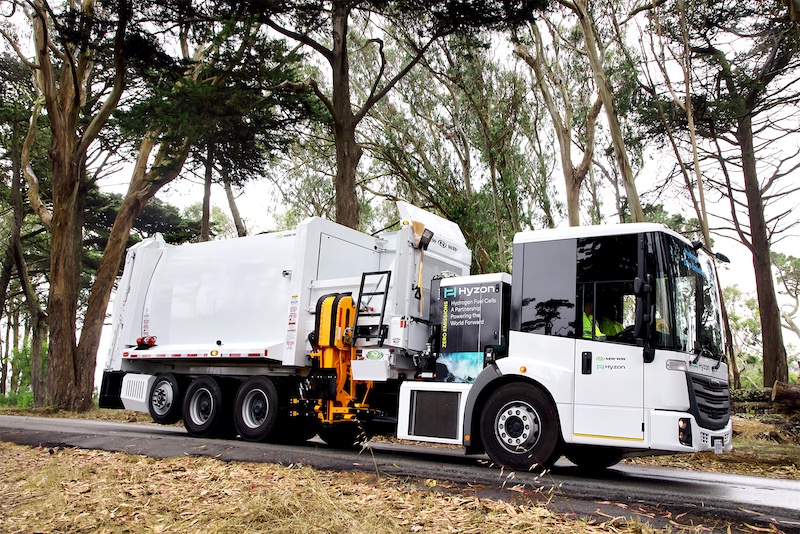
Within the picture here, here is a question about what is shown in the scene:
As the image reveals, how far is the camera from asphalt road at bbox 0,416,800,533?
5578 millimetres

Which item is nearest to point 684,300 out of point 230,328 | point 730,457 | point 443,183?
point 730,457

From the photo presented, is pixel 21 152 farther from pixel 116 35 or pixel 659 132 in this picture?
pixel 659 132

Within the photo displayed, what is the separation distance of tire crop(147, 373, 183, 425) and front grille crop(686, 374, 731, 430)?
823 cm

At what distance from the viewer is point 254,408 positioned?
10.7m

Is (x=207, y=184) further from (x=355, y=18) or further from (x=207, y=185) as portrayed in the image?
(x=355, y=18)

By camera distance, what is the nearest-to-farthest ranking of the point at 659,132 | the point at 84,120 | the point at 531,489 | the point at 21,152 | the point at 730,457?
1. the point at 531,489
2. the point at 730,457
3. the point at 659,132
4. the point at 84,120
5. the point at 21,152

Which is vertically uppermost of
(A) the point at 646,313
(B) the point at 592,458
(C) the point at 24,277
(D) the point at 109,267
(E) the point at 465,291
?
(C) the point at 24,277

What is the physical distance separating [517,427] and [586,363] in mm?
1083

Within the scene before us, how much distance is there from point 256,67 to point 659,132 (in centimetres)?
1073

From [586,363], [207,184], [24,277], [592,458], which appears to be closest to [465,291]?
[586,363]

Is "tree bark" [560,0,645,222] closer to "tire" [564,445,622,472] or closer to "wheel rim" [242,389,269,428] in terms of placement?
"tire" [564,445,622,472]

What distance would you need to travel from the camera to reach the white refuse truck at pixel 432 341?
7.24 m

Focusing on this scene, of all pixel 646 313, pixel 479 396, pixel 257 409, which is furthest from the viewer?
pixel 257 409

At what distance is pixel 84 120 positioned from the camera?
69.7ft
